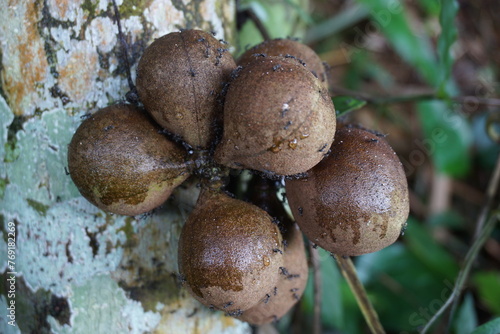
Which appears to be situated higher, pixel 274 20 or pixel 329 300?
pixel 274 20

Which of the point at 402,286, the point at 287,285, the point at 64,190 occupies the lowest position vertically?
the point at 402,286

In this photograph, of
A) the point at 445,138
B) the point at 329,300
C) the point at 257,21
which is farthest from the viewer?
the point at 445,138

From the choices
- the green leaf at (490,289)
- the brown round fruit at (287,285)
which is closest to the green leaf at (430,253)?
the green leaf at (490,289)

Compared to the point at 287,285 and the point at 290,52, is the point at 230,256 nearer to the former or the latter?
the point at 287,285

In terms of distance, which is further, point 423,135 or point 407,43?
point 423,135

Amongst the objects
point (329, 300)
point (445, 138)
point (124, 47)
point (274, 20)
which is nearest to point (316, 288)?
point (329, 300)

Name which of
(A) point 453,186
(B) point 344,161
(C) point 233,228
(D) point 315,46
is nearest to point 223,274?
(C) point 233,228
